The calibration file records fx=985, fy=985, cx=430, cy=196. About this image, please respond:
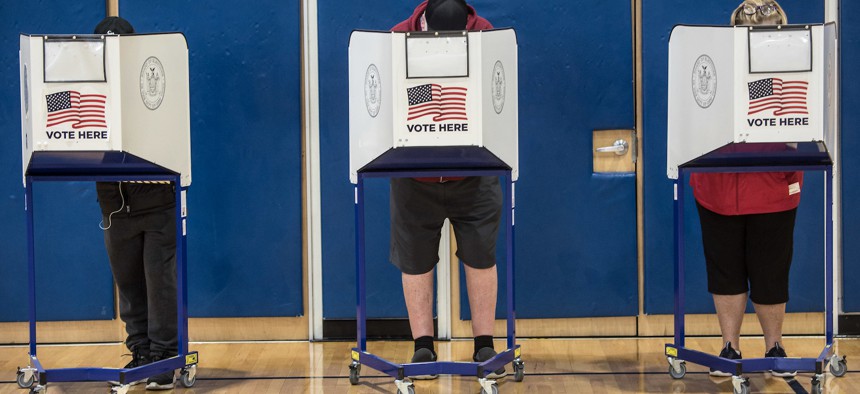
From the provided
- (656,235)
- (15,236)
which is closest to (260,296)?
(15,236)

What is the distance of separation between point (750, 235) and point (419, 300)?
1230 millimetres

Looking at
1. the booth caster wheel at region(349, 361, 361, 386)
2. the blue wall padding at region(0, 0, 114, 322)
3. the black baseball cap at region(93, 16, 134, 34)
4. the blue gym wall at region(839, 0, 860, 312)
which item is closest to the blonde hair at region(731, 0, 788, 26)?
the blue gym wall at region(839, 0, 860, 312)

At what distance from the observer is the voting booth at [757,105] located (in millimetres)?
3223

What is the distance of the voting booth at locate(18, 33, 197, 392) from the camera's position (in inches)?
127

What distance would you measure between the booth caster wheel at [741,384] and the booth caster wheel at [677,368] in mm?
302

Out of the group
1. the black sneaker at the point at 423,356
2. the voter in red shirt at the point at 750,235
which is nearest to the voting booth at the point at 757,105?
the voter in red shirt at the point at 750,235

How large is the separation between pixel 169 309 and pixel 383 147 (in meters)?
1.09

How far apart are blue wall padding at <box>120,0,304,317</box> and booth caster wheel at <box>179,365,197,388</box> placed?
2.57ft

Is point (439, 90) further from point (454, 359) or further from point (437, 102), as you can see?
point (454, 359)

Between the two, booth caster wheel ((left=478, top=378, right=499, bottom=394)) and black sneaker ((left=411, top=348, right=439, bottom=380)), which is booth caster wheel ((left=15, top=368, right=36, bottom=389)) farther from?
booth caster wheel ((left=478, top=378, right=499, bottom=394))

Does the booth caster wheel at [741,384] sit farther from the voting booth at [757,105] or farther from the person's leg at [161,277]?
the person's leg at [161,277]

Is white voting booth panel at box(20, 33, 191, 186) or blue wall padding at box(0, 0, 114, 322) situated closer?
white voting booth panel at box(20, 33, 191, 186)

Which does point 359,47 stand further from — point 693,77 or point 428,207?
point 693,77

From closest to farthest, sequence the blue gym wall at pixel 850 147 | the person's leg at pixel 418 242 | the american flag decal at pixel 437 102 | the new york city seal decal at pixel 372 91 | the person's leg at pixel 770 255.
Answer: the american flag decal at pixel 437 102 < the new york city seal decal at pixel 372 91 < the person's leg at pixel 770 255 < the person's leg at pixel 418 242 < the blue gym wall at pixel 850 147
